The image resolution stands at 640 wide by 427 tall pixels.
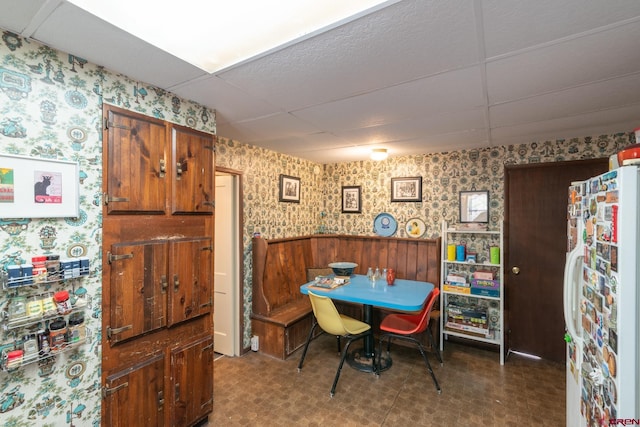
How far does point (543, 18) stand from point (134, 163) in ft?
7.28

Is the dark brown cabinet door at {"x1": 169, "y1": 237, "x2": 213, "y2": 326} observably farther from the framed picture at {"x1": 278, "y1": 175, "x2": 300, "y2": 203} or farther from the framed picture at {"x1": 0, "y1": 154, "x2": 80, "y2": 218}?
the framed picture at {"x1": 278, "y1": 175, "x2": 300, "y2": 203}

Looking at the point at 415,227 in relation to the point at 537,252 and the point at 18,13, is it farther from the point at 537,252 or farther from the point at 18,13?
the point at 18,13

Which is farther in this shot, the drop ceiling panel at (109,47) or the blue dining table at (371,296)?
the blue dining table at (371,296)

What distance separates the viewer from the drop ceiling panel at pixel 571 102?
185cm

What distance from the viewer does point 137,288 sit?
1.78 meters

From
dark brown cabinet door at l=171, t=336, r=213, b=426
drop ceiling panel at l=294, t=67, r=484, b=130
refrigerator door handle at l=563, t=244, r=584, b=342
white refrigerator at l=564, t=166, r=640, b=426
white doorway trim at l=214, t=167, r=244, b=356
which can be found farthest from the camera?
white doorway trim at l=214, t=167, r=244, b=356

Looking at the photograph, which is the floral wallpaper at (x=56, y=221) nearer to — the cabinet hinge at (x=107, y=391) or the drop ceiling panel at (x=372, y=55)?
the cabinet hinge at (x=107, y=391)

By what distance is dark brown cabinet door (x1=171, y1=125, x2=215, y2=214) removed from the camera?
200 centimetres

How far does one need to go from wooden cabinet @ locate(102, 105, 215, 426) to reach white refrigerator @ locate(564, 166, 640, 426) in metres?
2.31

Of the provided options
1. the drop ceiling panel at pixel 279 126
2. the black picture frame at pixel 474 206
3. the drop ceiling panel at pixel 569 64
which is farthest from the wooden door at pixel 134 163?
the black picture frame at pixel 474 206

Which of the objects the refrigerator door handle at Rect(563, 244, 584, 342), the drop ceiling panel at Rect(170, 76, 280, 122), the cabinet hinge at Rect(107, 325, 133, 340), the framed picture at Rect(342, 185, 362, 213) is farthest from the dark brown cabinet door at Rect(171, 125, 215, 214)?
the framed picture at Rect(342, 185, 362, 213)

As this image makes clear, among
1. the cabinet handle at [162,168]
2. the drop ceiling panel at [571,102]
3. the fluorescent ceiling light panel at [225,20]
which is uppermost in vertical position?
the fluorescent ceiling light panel at [225,20]

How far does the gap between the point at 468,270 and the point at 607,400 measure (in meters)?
2.52

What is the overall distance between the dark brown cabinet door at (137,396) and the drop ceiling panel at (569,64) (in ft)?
9.02
